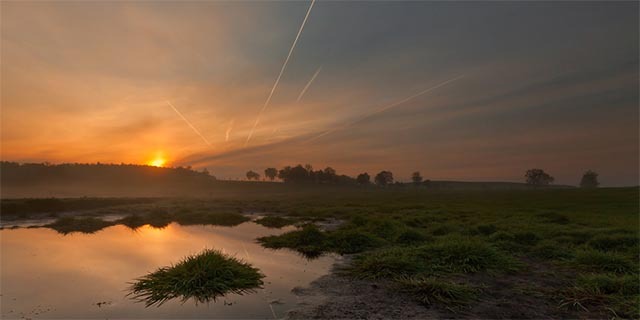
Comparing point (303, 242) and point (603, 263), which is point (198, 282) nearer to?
point (303, 242)

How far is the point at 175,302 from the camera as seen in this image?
8.49 metres

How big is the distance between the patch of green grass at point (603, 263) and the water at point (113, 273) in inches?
402

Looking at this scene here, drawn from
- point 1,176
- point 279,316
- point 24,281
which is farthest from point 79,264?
point 1,176

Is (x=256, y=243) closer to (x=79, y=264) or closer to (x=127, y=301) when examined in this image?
(x=79, y=264)

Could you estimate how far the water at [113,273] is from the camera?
7.98 m

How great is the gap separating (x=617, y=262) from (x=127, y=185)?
168 meters

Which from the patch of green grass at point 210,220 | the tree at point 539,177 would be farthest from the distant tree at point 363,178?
the patch of green grass at point 210,220

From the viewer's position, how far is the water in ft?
26.2

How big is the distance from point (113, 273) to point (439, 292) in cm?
1115

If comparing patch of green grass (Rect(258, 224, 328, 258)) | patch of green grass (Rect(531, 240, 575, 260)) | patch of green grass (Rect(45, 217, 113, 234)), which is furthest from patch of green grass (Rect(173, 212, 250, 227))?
patch of green grass (Rect(531, 240, 575, 260))

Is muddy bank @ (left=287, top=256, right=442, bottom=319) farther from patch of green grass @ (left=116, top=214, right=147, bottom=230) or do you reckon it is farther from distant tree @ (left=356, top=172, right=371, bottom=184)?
distant tree @ (left=356, top=172, right=371, bottom=184)

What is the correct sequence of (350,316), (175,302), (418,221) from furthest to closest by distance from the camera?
1. (418,221)
2. (175,302)
3. (350,316)

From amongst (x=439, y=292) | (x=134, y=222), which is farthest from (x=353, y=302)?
(x=134, y=222)

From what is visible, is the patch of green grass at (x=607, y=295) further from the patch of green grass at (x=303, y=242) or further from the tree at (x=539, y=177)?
the tree at (x=539, y=177)
